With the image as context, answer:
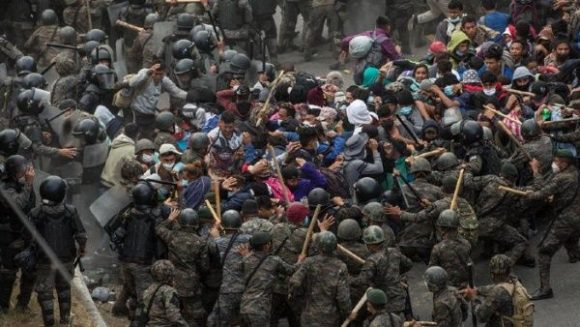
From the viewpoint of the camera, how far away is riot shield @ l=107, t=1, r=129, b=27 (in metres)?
→ 29.4

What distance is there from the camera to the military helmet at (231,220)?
803 inches

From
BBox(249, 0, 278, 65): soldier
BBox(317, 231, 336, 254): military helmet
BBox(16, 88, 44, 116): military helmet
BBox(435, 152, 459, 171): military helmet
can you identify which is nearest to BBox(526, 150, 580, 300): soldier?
BBox(435, 152, 459, 171): military helmet

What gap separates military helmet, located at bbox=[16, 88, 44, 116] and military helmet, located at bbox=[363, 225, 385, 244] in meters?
5.43

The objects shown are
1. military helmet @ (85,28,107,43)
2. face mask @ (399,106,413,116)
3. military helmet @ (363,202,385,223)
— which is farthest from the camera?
military helmet @ (85,28,107,43)

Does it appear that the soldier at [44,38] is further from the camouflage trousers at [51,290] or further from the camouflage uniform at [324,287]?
the camouflage uniform at [324,287]

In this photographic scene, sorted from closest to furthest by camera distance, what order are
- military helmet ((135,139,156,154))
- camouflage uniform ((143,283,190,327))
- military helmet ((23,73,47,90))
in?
camouflage uniform ((143,283,190,327))
military helmet ((135,139,156,154))
military helmet ((23,73,47,90))

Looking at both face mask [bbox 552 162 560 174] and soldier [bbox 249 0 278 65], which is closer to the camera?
face mask [bbox 552 162 560 174]

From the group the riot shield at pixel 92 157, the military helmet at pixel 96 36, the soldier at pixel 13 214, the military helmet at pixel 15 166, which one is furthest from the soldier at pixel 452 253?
the military helmet at pixel 96 36

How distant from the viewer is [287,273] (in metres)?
20.1

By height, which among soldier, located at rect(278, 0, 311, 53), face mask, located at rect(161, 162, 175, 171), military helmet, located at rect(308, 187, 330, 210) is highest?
military helmet, located at rect(308, 187, 330, 210)

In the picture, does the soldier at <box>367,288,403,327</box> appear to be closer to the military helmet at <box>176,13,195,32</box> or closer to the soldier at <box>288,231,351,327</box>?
the soldier at <box>288,231,351,327</box>

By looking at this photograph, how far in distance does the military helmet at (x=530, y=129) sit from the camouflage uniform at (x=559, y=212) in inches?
33.3

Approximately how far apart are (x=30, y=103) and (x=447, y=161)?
5.22 metres

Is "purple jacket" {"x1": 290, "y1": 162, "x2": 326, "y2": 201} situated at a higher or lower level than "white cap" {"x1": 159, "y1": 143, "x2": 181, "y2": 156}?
lower
